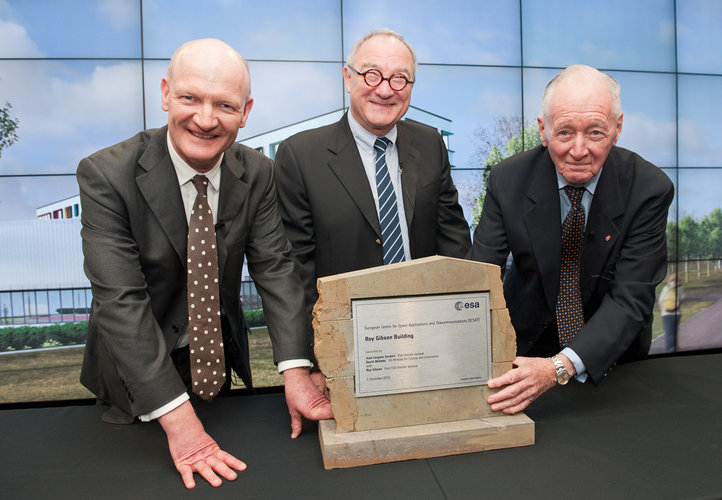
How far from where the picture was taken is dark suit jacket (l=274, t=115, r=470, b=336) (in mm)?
1795

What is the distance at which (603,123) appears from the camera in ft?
4.45

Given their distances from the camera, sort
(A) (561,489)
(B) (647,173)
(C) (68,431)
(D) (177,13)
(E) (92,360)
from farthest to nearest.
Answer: (D) (177,13) < (B) (647,173) < (E) (92,360) < (C) (68,431) < (A) (561,489)

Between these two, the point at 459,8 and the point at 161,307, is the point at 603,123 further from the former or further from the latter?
the point at 459,8

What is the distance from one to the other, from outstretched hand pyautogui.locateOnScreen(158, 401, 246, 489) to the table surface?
2 cm

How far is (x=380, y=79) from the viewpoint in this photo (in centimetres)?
174

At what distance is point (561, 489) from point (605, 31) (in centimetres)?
624

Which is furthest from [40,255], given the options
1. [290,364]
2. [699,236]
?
[699,236]

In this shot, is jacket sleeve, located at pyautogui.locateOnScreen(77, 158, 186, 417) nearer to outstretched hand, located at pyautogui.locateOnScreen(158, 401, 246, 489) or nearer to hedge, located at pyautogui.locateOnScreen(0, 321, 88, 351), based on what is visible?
outstretched hand, located at pyautogui.locateOnScreen(158, 401, 246, 489)

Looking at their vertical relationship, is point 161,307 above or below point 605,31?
below

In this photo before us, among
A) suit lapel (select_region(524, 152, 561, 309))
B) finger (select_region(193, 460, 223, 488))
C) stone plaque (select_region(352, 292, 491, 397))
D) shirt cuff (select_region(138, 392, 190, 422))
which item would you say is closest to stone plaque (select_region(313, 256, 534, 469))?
stone plaque (select_region(352, 292, 491, 397))

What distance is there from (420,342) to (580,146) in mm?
717

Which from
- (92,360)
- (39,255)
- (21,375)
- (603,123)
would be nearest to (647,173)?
(603,123)

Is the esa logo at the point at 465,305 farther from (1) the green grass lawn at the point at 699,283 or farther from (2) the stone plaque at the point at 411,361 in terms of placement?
(1) the green grass lawn at the point at 699,283

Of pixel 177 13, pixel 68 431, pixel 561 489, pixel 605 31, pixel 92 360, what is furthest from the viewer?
pixel 605 31
